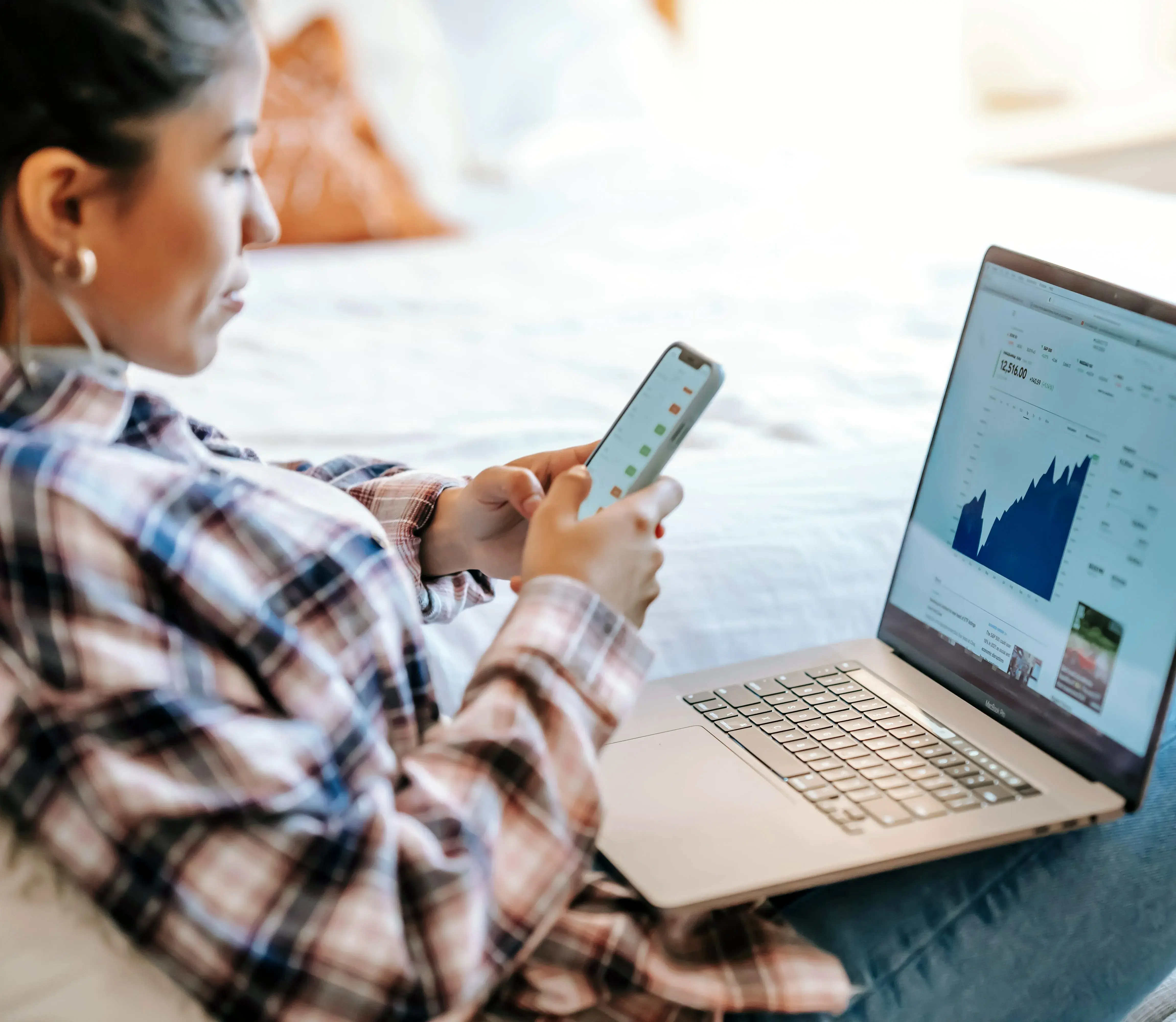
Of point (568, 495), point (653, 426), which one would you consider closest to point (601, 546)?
point (568, 495)

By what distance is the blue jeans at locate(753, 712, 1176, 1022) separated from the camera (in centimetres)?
65

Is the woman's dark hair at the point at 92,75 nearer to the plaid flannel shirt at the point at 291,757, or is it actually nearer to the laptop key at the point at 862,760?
the plaid flannel shirt at the point at 291,757

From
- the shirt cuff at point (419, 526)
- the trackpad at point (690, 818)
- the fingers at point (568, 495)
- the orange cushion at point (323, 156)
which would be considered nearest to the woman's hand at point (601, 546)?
the fingers at point (568, 495)

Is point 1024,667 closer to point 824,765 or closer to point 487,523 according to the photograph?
point 824,765

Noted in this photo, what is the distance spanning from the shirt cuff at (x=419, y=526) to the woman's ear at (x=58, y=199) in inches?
12.9

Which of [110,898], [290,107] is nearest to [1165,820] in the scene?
[110,898]

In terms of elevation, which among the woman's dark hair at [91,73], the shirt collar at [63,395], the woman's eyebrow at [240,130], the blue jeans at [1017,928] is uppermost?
the woman's dark hair at [91,73]

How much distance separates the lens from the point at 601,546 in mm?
616

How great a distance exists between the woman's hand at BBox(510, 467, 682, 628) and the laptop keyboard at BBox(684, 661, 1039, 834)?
0.15m

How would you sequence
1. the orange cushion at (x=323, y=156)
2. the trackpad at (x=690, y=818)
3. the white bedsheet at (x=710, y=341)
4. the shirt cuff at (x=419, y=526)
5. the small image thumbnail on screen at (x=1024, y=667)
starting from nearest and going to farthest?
1. the trackpad at (x=690, y=818)
2. the small image thumbnail on screen at (x=1024, y=667)
3. the shirt cuff at (x=419, y=526)
4. the white bedsheet at (x=710, y=341)
5. the orange cushion at (x=323, y=156)

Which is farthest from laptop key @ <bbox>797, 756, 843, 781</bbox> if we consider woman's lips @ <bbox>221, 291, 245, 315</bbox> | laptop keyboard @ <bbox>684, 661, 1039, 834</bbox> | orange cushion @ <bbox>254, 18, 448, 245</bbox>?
orange cushion @ <bbox>254, 18, 448, 245</bbox>

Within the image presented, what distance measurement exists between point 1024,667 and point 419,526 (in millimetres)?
410

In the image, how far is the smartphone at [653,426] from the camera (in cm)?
73

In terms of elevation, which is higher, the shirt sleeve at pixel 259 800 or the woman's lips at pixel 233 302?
the woman's lips at pixel 233 302
